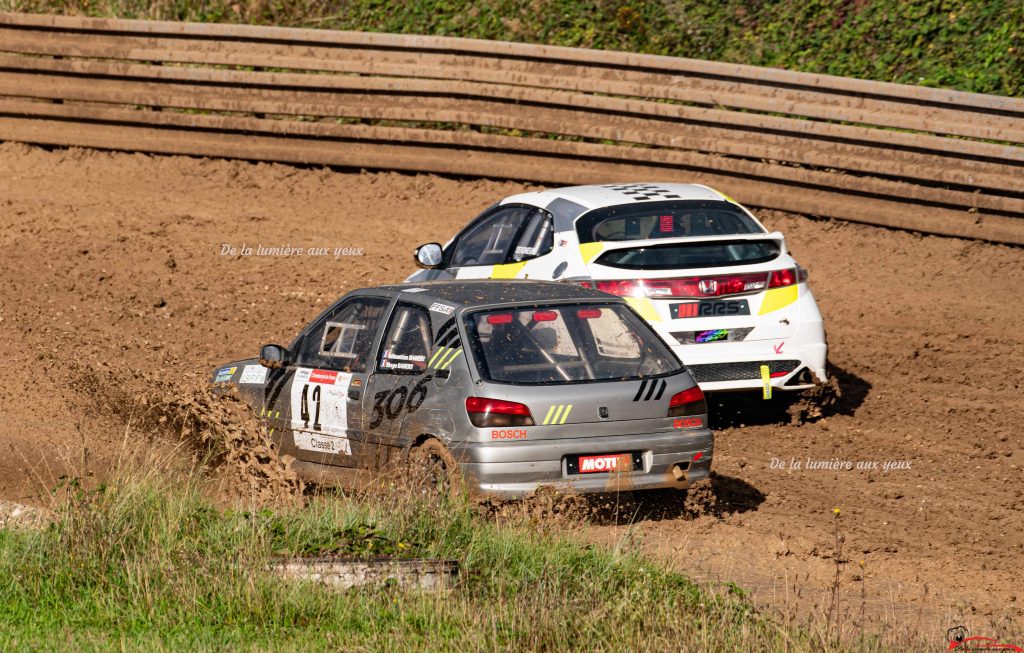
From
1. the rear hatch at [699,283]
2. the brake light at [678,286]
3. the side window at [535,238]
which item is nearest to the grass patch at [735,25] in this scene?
the rear hatch at [699,283]

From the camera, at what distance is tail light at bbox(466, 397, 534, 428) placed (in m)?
7.27

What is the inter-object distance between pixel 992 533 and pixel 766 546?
1408mm

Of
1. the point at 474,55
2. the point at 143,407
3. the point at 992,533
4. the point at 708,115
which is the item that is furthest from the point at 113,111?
the point at 992,533

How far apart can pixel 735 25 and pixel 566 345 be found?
1154 centimetres

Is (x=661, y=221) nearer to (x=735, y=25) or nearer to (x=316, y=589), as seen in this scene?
(x=316, y=589)

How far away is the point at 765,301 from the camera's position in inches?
383

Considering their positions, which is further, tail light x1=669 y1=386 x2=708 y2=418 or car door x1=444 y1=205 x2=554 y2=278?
car door x1=444 y1=205 x2=554 y2=278

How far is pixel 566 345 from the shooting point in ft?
25.8

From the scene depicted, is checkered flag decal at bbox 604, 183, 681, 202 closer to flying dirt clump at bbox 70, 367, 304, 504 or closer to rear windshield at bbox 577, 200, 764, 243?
rear windshield at bbox 577, 200, 764, 243

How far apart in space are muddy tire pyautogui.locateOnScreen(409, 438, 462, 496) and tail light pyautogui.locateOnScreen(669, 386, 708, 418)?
4.39 feet

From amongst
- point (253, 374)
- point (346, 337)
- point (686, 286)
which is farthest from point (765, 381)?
point (253, 374)

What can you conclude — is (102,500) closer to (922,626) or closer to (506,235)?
(922,626)

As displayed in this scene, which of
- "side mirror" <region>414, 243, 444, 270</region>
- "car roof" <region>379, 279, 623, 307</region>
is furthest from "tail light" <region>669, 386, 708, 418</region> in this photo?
"side mirror" <region>414, 243, 444, 270</region>

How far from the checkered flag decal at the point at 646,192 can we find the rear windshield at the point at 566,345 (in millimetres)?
2558
